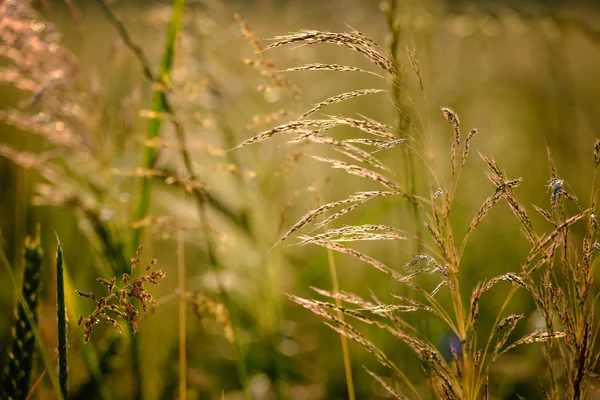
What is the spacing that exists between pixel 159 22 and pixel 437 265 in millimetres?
1413

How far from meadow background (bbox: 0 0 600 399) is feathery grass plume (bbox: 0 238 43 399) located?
11 cm

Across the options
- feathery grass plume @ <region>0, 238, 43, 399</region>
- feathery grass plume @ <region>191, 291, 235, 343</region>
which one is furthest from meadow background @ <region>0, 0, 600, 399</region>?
feathery grass plume @ <region>0, 238, 43, 399</region>

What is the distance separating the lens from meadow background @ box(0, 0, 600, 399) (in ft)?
4.54

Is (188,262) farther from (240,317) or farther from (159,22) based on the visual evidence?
(159,22)

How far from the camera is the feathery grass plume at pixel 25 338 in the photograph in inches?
38.2

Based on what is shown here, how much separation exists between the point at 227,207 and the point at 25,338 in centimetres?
85

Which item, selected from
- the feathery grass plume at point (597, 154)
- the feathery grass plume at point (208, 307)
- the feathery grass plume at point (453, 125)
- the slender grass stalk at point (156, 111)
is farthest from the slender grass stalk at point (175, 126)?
the feathery grass plume at point (597, 154)

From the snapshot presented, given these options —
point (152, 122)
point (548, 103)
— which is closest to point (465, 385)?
point (152, 122)

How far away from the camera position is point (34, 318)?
0.99m

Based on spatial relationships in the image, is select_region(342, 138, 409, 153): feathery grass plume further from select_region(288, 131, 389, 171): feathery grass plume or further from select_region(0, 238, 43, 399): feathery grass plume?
select_region(0, 238, 43, 399): feathery grass plume

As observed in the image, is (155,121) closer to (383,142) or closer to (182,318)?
(182,318)

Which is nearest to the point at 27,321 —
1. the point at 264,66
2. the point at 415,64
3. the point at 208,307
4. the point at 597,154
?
the point at 208,307

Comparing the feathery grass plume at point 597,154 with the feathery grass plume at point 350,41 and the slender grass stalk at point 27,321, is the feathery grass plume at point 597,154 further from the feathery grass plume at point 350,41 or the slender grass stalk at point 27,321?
the slender grass stalk at point 27,321

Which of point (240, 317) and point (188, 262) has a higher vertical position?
point (188, 262)
